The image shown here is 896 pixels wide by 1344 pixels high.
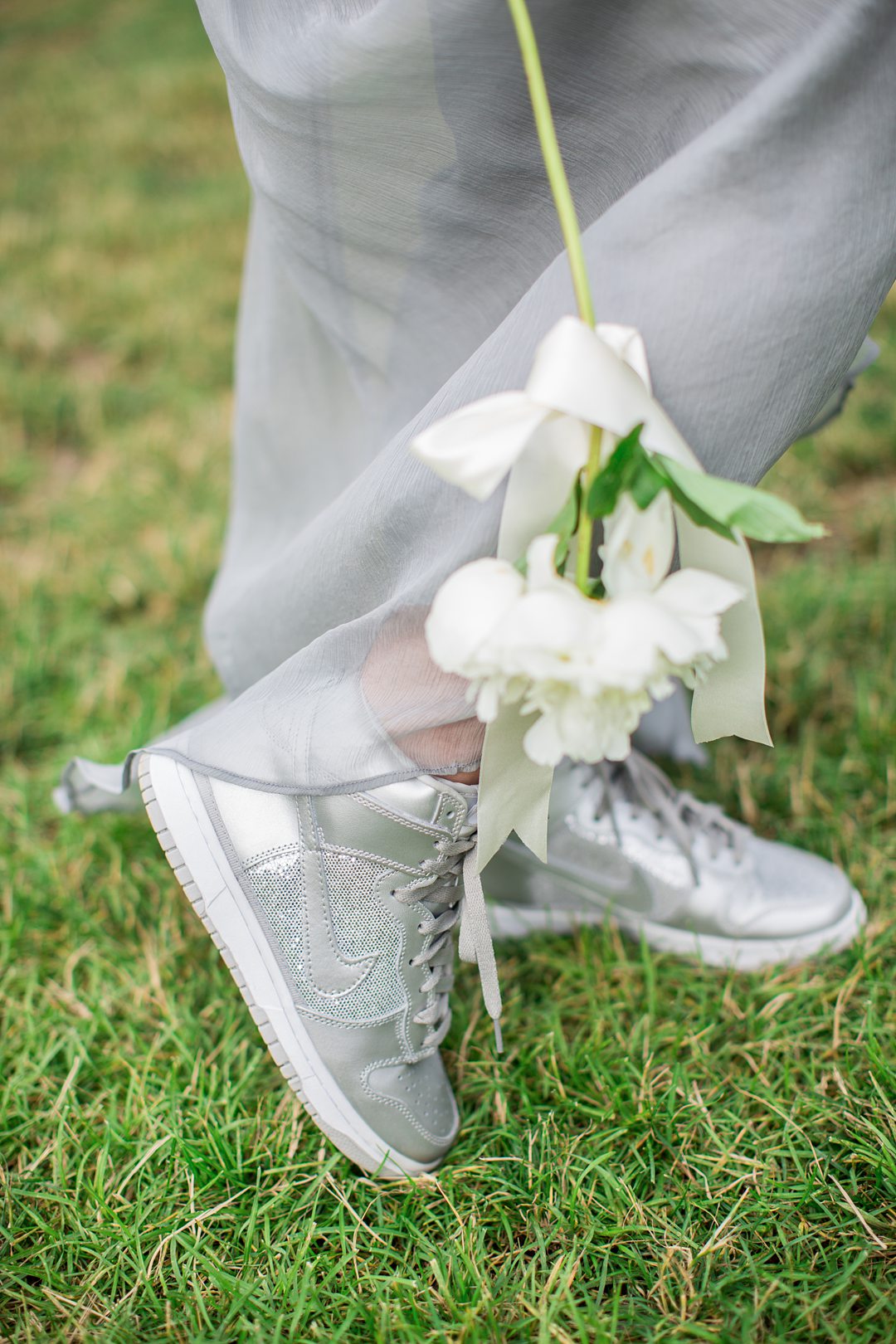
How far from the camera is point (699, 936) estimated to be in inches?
38.0

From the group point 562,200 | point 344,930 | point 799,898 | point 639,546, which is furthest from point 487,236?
point 799,898

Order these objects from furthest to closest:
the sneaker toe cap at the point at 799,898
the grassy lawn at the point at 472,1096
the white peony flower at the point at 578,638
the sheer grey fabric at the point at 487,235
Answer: the sneaker toe cap at the point at 799,898 < the grassy lawn at the point at 472,1096 < the sheer grey fabric at the point at 487,235 < the white peony flower at the point at 578,638

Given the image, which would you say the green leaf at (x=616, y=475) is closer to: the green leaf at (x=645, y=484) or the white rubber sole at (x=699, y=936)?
the green leaf at (x=645, y=484)

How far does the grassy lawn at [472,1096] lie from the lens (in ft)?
2.27

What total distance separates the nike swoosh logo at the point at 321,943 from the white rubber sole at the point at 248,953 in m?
0.03

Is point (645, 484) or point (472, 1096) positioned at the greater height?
point (645, 484)

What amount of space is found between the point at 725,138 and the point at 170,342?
5.81 feet

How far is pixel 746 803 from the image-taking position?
1102 mm

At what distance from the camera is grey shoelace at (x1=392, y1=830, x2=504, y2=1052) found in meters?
0.75

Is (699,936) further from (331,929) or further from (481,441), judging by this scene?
(481,441)

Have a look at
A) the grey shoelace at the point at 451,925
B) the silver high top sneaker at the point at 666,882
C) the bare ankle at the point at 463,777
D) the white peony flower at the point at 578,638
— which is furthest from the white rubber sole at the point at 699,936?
the white peony flower at the point at 578,638

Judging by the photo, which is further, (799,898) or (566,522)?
(799,898)

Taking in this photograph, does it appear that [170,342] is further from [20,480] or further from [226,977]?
[226,977]

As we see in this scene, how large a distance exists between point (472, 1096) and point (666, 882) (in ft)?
0.88
